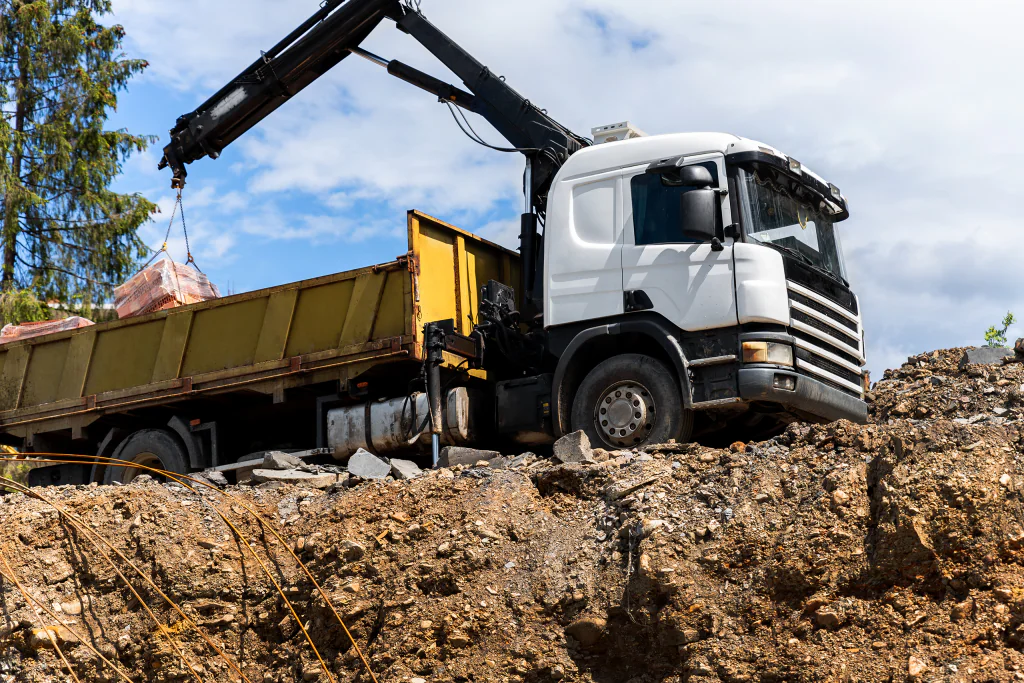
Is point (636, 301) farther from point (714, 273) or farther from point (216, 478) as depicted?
point (216, 478)

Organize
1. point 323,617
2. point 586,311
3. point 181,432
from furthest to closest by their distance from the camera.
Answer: point 181,432, point 586,311, point 323,617

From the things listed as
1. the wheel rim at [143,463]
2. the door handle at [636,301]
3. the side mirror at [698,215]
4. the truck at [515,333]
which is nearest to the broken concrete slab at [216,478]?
the truck at [515,333]

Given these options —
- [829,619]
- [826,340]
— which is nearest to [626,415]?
[826,340]

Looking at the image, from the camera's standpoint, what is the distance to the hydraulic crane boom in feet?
36.7

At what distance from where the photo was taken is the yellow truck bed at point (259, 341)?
1052 cm

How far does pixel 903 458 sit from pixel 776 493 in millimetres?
837

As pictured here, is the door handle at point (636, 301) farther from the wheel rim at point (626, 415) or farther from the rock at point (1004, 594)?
the rock at point (1004, 594)

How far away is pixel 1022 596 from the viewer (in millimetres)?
6430

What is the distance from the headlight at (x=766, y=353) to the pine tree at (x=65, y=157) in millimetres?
15285

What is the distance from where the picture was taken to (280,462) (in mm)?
10281

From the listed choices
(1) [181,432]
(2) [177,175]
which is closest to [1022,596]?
(1) [181,432]

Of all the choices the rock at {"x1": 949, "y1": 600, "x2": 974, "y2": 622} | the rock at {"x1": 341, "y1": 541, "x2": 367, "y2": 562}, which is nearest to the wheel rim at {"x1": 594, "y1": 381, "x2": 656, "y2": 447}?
the rock at {"x1": 341, "y1": 541, "x2": 367, "y2": 562}

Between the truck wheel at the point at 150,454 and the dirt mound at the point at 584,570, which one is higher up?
the truck wheel at the point at 150,454

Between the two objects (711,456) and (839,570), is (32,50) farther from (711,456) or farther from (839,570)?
(839,570)
